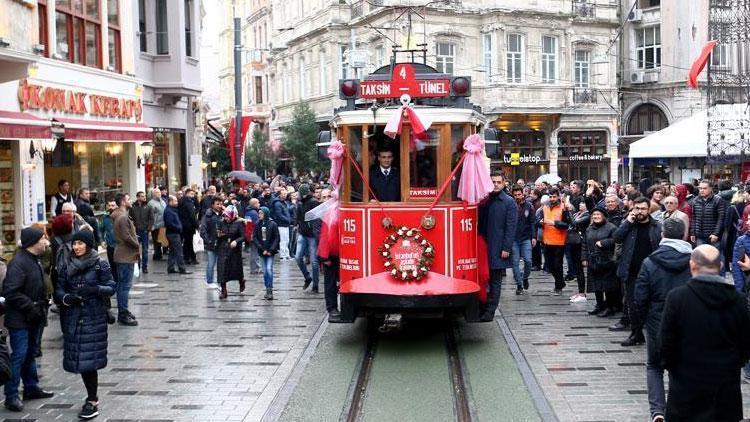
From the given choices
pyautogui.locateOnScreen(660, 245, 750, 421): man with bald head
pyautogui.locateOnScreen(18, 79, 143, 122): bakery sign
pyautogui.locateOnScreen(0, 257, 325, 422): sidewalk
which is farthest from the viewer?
pyautogui.locateOnScreen(18, 79, 143, 122): bakery sign

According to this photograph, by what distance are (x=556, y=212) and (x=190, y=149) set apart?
17.9 metres

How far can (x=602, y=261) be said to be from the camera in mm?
12734

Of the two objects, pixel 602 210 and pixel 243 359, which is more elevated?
pixel 602 210

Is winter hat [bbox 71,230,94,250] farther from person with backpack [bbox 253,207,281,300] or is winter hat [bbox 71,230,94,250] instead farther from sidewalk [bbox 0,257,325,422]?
person with backpack [bbox 253,207,281,300]

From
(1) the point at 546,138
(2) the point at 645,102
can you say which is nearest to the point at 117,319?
(1) the point at 546,138

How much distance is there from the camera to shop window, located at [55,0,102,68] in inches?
808

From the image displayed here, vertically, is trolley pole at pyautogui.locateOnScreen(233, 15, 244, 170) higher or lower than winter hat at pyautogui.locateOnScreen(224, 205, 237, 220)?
higher

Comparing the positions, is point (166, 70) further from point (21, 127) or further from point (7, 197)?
point (21, 127)

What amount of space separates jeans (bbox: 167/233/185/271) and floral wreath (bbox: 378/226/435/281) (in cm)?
938

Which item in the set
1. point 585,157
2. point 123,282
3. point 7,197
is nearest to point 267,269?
point 123,282

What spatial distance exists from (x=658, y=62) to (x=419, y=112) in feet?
119

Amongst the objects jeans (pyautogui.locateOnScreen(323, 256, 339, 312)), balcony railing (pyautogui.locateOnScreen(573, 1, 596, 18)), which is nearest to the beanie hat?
jeans (pyautogui.locateOnScreen(323, 256, 339, 312))

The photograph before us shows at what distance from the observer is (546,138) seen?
4116 centimetres

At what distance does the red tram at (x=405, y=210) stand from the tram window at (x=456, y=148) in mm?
12
